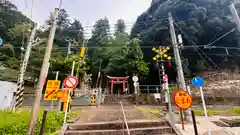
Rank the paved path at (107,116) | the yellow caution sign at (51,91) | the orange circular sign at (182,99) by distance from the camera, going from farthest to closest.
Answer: the paved path at (107,116)
the yellow caution sign at (51,91)
the orange circular sign at (182,99)

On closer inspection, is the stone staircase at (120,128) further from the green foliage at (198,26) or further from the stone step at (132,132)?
the green foliage at (198,26)

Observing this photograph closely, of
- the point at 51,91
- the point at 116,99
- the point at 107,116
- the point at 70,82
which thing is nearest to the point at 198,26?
the point at 116,99

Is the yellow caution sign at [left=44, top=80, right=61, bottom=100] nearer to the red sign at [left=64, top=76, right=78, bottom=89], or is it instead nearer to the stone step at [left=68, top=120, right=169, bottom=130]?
the red sign at [left=64, top=76, right=78, bottom=89]

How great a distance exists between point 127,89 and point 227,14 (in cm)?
1867

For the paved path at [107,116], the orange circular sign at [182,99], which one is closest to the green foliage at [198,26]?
the paved path at [107,116]

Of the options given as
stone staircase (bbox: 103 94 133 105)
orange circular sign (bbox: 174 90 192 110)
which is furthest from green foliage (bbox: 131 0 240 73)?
orange circular sign (bbox: 174 90 192 110)

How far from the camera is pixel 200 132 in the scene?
14.5ft

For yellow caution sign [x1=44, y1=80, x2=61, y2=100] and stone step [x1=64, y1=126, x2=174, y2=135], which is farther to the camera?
yellow caution sign [x1=44, y1=80, x2=61, y2=100]

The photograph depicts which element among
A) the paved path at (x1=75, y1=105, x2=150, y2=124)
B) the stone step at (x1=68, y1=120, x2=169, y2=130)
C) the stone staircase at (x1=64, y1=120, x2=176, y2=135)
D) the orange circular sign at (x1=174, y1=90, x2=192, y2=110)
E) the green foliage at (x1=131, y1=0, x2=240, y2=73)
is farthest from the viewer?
the green foliage at (x1=131, y1=0, x2=240, y2=73)

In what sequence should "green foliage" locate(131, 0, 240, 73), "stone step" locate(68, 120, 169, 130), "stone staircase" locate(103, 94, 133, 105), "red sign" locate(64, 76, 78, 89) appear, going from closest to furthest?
"stone step" locate(68, 120, 169, 130), "red sign" locate(64, 76, 78, 89), "stone staircase" locate(103, 94, 133, 105), "green foliage" locate(131, 0, 240, 73)

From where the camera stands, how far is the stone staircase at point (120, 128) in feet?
13.1

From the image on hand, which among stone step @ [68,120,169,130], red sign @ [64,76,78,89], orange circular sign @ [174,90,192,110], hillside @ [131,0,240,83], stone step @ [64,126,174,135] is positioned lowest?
stone step @ [64,126,174,135]

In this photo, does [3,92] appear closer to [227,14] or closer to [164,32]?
[164,32]

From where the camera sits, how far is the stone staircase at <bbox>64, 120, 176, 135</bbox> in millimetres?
3980
